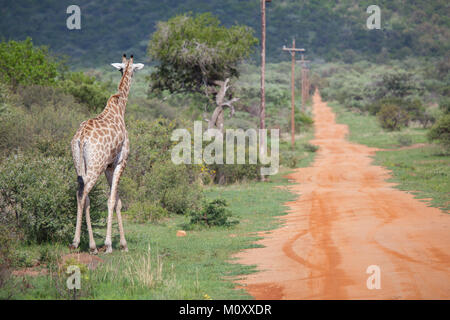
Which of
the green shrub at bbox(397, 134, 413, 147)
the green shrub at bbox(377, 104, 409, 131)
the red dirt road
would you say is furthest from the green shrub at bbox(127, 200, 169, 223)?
the green shrub at bbox(377, 104, 409, 131)

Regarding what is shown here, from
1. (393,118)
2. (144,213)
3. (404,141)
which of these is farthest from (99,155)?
(393,118)

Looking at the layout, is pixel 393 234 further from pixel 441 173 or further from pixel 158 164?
pixel 441 173

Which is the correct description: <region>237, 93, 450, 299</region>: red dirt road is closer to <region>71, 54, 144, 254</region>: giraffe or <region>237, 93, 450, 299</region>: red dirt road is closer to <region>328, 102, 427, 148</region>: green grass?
<region>71, 54, 144, 254</region>: giraffe

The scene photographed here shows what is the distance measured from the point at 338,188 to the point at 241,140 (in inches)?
323

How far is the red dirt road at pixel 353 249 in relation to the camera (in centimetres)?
768

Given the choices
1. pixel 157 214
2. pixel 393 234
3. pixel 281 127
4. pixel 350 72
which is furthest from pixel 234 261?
pixel 350 72

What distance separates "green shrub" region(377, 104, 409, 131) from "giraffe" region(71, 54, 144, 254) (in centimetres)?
3777

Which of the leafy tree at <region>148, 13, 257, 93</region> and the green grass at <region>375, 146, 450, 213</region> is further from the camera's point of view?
the leafy tree at <region>148, 13, 257, 93</region>

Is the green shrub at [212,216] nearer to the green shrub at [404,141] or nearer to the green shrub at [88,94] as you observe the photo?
the green shrub at [88,94]

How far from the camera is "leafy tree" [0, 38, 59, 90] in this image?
30372 millimetres

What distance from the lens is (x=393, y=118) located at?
45.8 m

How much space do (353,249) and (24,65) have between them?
85.9ft

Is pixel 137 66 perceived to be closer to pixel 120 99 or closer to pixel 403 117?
pixel 120 99
